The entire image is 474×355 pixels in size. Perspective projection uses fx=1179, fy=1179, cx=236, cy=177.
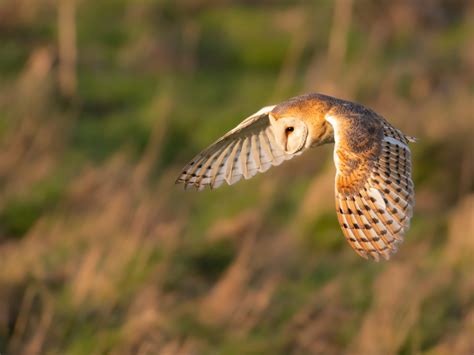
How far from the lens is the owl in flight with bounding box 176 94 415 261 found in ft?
15.7

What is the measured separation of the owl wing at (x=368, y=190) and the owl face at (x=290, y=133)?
20 cm

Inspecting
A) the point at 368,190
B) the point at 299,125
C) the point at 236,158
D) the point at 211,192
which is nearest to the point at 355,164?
the point at 368,190

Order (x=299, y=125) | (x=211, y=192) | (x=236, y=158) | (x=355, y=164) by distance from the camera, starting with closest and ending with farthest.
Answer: (x=355, y=164) → (x=299, y=125) → (x=236, y=158) → (x=211, y=192)

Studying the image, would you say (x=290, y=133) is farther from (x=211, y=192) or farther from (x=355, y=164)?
(x=211, y=192)

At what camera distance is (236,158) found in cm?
569

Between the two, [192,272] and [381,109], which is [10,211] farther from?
[381,109]

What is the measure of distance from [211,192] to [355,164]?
16.5 feet

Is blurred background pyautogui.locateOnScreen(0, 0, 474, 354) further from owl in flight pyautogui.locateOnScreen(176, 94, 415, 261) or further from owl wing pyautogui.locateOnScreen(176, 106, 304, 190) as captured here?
owl in flight pyautogui.locateOnScreen(176, 94, 415, 261)

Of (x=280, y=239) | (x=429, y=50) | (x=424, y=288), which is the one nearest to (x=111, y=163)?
(x=280, y=239)

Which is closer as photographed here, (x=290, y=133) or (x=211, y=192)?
(x=290, y=133)

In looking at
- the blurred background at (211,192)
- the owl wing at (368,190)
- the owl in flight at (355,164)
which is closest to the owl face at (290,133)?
the owl in flight at (355,164)

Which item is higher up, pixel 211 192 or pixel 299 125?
pixel 211 192

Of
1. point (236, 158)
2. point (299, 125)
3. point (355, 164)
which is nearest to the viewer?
point (355, 164)

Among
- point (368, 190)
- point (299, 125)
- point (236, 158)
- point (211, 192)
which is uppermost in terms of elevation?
point (211, 192)
